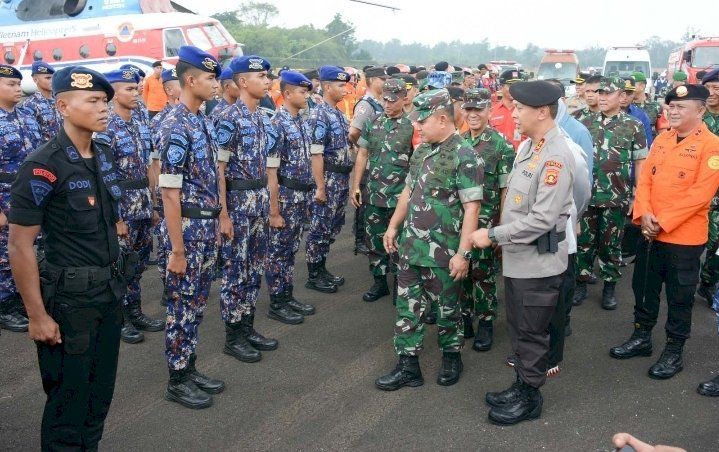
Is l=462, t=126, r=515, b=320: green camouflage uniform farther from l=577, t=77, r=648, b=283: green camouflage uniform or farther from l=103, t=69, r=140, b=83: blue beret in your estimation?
l=103, t=69, r=140, b=83: blue beret

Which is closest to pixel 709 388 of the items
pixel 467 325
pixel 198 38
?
pixel 467 325

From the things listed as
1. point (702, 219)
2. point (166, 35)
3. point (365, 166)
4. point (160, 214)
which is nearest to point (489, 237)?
point (702, 219)

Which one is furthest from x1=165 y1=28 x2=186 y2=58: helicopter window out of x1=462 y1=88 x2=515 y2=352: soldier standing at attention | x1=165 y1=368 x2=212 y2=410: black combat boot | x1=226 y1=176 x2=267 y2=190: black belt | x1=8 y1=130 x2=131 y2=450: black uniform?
x1=8 y1=130 x2=131 y2=450: black uniform

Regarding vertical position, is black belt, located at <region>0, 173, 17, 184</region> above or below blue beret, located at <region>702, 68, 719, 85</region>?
below

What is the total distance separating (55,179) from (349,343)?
2.72 metres

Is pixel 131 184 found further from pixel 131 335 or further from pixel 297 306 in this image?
pixel 297 306

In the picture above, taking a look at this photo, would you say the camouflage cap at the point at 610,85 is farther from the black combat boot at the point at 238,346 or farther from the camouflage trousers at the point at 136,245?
the camouflage trousers at the point at 136,245

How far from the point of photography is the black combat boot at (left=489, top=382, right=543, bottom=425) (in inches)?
139

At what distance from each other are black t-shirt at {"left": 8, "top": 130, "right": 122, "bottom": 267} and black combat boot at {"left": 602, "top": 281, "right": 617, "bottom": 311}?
4.31m

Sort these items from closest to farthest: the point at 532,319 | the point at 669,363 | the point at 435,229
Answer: the point at 532,319
the point at 435,229
the point at 669,363

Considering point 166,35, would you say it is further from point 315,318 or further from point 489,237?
point 489,237

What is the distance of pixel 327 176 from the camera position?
5.93 metres

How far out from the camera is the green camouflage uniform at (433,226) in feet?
12.1

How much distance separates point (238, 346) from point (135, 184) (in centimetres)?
168
